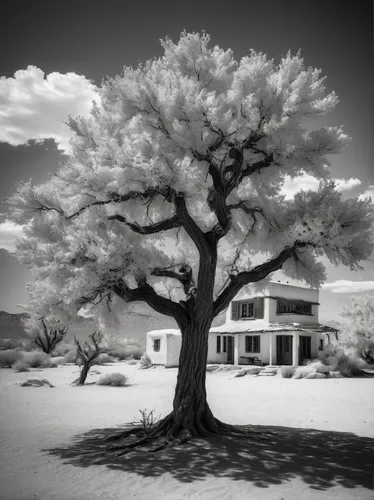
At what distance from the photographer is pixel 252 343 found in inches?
1312

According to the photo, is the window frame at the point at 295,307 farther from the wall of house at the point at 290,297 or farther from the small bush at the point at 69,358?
the small bush at the point at 69,358

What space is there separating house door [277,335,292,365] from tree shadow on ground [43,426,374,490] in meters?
22.1

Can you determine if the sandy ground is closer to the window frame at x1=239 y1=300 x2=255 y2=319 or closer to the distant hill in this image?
the window frame at x1=239 y1=300 x2=255 y2=319

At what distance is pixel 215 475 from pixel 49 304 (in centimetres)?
512

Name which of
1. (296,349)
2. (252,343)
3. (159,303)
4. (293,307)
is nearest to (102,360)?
(252,343)

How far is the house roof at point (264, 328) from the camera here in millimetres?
29797

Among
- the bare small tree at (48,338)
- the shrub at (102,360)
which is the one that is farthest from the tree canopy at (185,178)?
the bare small tree at (48,338)

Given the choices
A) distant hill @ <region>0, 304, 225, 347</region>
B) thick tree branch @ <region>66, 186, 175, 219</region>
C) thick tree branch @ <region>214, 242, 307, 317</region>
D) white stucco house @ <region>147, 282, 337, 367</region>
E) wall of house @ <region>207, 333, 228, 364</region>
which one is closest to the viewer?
thick tree branch @ <region>66, 186, 175, 219</region>

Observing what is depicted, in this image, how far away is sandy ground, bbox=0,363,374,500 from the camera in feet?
22.7

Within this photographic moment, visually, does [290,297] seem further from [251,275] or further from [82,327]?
[82,327]

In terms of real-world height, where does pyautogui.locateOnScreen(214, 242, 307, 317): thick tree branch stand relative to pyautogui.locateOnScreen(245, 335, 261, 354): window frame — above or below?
above

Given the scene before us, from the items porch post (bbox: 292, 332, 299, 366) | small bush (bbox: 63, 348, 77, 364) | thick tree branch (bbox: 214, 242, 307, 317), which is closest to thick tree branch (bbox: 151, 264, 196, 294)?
thick tree branch (bbox: 214, 242, 307, 317)

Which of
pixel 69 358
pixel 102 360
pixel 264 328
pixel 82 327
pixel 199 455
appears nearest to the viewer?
pixel 199 455

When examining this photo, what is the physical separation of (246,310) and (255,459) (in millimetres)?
26689
